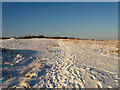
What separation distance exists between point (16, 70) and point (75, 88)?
3257 mm

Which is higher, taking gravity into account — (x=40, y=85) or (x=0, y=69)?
(x=0, y=69)

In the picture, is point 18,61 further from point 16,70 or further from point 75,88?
point 75,88

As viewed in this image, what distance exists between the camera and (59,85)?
12.8ft

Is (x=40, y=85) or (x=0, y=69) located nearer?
(x=40, y=85)

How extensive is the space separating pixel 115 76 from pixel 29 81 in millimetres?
3901

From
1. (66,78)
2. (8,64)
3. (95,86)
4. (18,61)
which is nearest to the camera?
(95,86)

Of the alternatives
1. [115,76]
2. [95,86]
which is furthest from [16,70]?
[115,76]

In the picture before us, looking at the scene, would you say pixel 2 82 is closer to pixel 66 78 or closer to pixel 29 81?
pixel 29 81

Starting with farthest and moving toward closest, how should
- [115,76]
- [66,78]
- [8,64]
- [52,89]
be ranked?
1. [8,64]
2. [115,76]
3. [66,78]
4. [52,89]

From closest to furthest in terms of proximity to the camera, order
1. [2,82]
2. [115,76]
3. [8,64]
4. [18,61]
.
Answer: [2,82], [115,76], [8,64], [18,61]

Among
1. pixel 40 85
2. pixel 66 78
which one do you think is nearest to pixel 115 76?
pixel 66 78

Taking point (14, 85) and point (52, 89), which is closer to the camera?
point (52, 89)

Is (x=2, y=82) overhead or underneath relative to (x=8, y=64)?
underneath

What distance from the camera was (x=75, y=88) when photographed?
12.2ft
